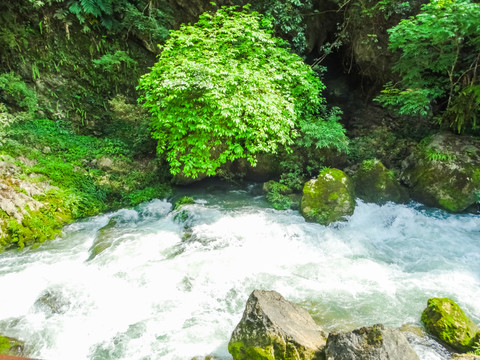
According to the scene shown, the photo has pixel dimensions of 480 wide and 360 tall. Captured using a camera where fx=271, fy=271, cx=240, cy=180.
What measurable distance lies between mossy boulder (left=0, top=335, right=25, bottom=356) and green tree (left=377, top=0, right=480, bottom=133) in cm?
971

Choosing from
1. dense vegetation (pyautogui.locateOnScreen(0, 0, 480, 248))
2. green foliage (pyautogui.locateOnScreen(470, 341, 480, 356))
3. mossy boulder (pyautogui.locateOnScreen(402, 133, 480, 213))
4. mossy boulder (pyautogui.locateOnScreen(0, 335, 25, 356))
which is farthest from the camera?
mossy boulder (pyautogui.locateOnScreen(402, 133, 480, 213))

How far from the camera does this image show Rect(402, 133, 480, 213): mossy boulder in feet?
24.0

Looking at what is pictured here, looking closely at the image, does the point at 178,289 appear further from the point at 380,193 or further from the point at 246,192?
the point at 380,193

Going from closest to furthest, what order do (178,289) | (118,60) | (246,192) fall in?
(178,289), (246,192), (118,60)

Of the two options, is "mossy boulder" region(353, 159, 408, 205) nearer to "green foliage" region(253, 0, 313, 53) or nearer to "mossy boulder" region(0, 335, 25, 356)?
"green foliage" region(253, 0, 313, 53)

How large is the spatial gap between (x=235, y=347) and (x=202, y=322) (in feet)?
3.04

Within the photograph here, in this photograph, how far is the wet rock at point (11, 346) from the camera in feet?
11.2

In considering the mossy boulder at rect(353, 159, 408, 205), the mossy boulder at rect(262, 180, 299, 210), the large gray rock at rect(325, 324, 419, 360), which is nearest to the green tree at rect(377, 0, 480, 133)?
the mossy boulder at rect(353, 159, 408, 205)

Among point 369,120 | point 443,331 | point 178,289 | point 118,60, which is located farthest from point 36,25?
point 443,331

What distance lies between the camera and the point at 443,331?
356cm

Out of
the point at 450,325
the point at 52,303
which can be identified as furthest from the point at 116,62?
the point at 450,325

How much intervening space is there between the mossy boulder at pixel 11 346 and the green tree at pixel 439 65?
9712mm

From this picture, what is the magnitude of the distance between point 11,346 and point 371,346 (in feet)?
14.3

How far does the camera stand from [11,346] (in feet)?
11.5
